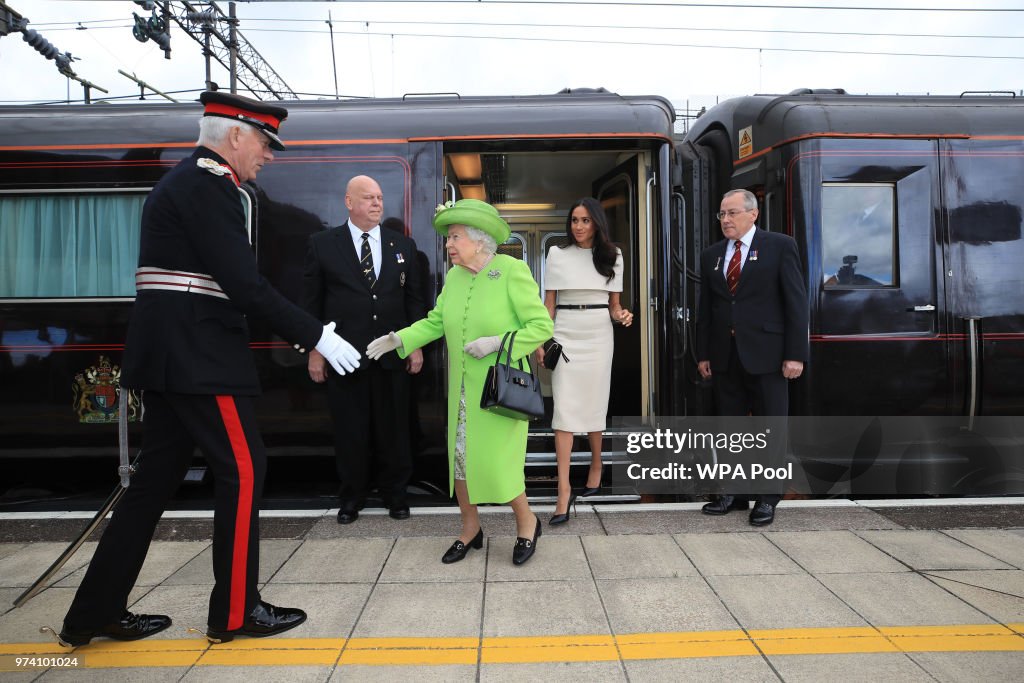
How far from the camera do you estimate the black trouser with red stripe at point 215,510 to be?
2.61m

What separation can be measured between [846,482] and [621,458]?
1.77m

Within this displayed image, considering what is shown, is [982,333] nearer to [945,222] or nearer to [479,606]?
[945,222]

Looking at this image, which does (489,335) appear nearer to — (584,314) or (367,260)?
(584,314)

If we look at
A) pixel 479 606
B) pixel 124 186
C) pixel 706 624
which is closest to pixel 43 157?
pixel 124 186

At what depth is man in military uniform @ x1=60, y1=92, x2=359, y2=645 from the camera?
8.39 ft

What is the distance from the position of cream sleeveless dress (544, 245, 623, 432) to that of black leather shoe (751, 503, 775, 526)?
107 cm

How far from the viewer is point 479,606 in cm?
302

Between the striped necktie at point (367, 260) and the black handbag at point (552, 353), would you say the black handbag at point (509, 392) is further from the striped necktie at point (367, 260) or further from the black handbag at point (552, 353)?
the striped necktie at point (367, 260)

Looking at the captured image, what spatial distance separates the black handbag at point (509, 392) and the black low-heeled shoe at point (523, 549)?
2.22 feet

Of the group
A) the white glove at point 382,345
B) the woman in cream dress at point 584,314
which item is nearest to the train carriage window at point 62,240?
the white glove at point 382,345

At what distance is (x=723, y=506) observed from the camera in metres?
4.34

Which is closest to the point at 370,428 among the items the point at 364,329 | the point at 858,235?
the point at 364,329

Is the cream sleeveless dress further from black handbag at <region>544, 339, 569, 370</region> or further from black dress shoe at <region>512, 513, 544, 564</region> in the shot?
black dress shoe at <region>512, 513, 544, 564</region>

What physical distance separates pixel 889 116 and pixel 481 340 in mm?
3824
